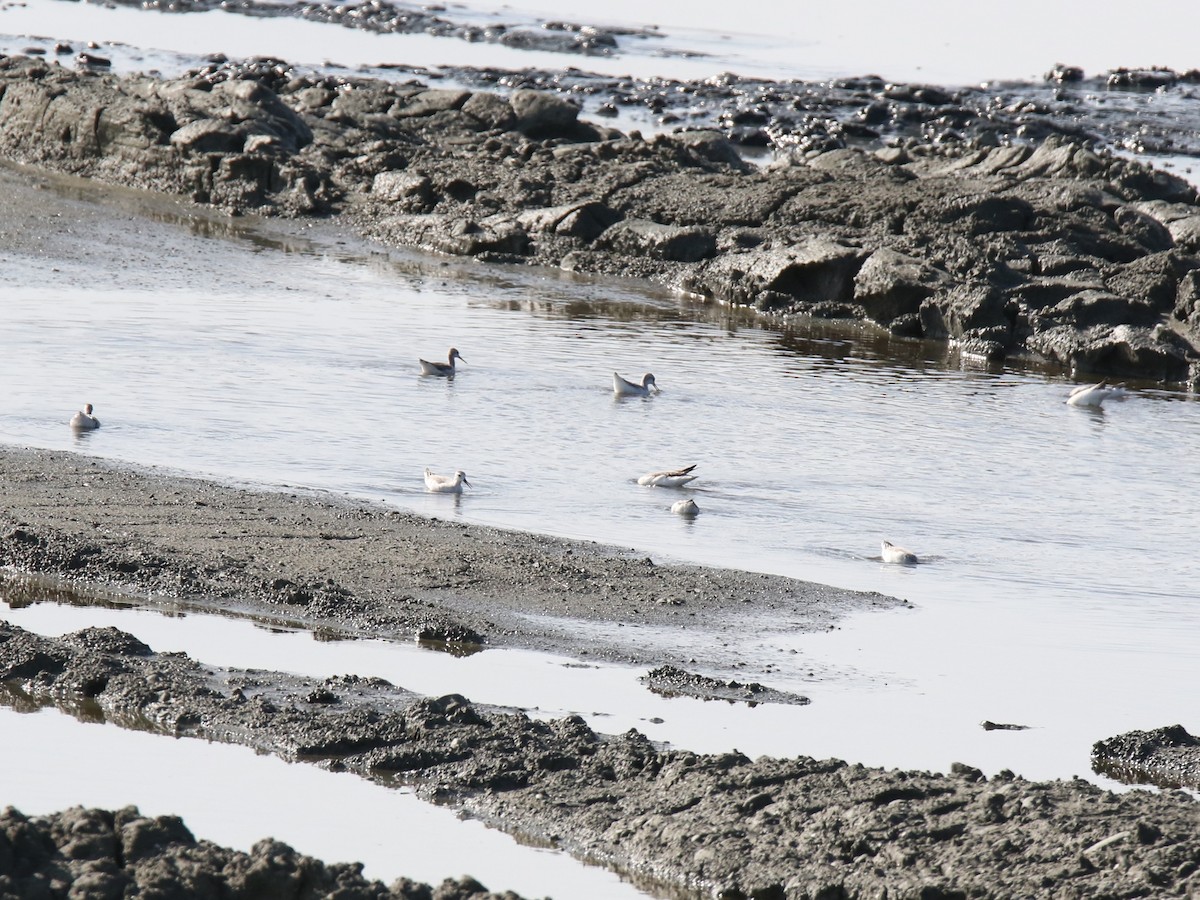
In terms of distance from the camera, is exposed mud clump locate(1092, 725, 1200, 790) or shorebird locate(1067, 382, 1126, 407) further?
shorebird locate(1067, 382, 1126, 407)

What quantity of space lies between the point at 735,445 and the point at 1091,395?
4.96m

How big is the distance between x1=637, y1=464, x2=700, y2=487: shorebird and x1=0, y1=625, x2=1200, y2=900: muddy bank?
5.66 metres

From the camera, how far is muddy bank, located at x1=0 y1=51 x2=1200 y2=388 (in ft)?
71.2

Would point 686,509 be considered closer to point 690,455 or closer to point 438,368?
point 690,455

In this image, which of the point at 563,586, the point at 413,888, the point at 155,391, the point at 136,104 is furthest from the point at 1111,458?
the point at 136,104

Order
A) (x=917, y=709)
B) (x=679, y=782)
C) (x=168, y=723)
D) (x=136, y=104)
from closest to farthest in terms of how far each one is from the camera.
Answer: (x=679, y=782)
(x=168, y=723)
(x=917, y=709)
(x=136, y=104)

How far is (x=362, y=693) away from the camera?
26.5 ft

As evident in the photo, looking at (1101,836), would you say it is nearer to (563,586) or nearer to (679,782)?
(679,782)

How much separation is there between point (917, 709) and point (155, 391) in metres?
9.52

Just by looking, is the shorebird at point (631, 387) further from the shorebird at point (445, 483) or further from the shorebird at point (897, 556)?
the shorebird at point (897, 556)

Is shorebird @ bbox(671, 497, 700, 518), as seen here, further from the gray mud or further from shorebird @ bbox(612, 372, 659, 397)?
shorebird @ bbox(612, 372, 659, 397)

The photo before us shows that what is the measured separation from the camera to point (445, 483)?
1277cm

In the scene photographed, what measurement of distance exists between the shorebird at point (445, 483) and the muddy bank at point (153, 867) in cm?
705

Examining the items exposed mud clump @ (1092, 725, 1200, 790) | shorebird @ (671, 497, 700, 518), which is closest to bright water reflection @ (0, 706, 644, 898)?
exposed mud clump @ (1092, 725, 1200, 790)
